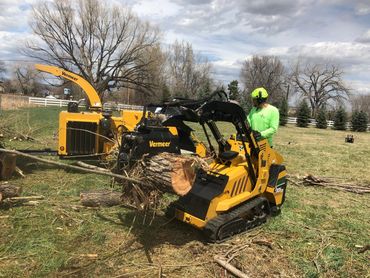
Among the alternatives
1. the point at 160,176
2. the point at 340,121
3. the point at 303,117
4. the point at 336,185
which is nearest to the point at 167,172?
the point at 160,176

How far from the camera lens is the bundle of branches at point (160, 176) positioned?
200 inches

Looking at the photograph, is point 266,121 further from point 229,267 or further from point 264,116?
point 229,267

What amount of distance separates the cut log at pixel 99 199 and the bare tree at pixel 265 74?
6448 centimetres

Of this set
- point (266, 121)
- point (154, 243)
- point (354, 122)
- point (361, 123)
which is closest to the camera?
point (154, 243)

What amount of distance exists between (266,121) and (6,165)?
547 cm

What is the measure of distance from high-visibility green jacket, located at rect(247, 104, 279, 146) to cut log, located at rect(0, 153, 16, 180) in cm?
508

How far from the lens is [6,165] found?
845 centimetres

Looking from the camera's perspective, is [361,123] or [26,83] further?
[26,83]

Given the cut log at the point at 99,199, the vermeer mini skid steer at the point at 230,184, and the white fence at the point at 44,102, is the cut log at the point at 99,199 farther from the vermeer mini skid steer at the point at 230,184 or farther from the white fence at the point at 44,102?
the white fence at the point at 44,102

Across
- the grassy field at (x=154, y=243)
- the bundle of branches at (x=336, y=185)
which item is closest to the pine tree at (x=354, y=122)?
the bundle of branches at (x=336, y=185)

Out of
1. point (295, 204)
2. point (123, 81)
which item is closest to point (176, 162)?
point (295, 204)

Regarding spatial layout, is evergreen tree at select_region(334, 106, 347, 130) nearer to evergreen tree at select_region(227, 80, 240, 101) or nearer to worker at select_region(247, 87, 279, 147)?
evergreen tree at select_region(227, 80, 240, 101)

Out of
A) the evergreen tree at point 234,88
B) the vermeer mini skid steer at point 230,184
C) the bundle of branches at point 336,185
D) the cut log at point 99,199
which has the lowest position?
the bundle of branches at point 336,185

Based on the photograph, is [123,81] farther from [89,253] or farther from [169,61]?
[89,253]
